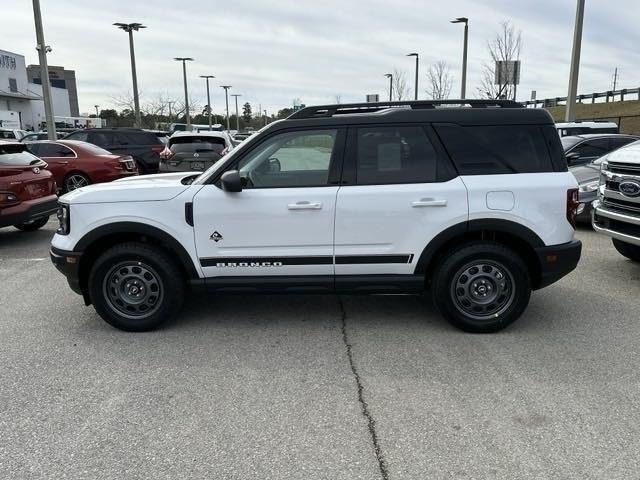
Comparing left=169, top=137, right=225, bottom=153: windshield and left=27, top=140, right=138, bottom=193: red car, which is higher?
left=169, top=137, right=225, bottom=153: windshield

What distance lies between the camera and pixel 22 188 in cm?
816

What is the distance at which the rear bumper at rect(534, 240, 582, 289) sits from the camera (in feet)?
14.6

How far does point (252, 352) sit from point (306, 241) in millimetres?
992

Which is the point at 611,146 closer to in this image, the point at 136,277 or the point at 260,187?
the point at 260,187

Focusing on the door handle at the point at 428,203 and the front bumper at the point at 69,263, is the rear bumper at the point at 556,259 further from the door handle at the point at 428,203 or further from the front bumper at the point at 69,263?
the front bumper at the point at 69,263

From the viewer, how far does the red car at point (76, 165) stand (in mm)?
11992

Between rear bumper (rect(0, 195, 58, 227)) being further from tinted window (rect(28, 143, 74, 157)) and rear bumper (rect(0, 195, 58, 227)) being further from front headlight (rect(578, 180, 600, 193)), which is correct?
front headlight (rect(578, 180, 600, 193))

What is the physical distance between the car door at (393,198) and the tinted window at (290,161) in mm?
211

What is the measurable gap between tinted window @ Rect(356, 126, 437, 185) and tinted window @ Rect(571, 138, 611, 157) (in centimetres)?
828

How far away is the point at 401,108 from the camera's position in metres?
4.71

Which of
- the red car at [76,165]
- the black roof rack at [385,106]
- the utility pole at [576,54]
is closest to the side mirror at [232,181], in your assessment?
the black roof rack at [385,106]

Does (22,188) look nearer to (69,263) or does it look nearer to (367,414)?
(69,263)

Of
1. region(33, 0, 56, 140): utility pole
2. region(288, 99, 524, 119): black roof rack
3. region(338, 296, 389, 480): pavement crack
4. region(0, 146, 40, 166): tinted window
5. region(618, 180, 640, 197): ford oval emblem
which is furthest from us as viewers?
region(33, 0, 56, 140): utility pole

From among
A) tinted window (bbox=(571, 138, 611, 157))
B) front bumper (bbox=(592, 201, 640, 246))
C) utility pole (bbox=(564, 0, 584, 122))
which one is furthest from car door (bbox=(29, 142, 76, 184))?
utility pole (bbox=(564, 0, 584, 122))
